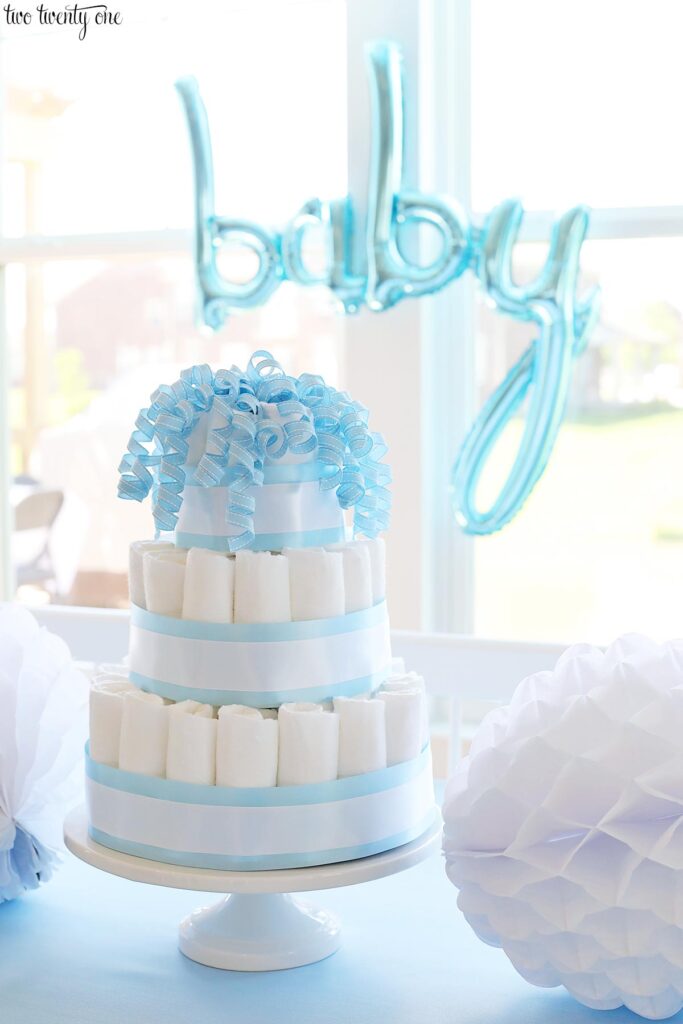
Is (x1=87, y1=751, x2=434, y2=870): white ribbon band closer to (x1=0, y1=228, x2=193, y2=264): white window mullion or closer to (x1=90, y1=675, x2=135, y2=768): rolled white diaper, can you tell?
(x1=90, y1=675, x2=135, y2=768): rolled white diaper

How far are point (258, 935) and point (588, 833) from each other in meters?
0.26

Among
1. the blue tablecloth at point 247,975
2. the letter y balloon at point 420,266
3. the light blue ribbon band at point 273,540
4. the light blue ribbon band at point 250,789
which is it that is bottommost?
the blue tablecloth at point 247,975

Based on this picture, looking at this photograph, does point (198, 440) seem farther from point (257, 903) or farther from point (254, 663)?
point (257, 903)

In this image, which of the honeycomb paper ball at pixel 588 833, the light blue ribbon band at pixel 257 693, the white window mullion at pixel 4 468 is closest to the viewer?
the honeycomb paper ball at pixel 588 833

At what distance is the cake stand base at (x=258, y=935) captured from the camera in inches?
33.2

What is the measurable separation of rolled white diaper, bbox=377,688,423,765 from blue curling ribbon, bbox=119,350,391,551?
0.15 m

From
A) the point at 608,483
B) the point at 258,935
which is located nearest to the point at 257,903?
the point at 258,935

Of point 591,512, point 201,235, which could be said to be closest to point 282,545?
point 201,235

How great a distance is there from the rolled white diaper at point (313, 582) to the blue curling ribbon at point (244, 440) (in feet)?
0.13

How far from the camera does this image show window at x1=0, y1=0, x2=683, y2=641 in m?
1.89

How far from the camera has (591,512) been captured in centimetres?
200

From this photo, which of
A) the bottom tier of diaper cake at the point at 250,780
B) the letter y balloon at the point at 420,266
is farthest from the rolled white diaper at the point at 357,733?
the letter y balloon at the point at 420,266

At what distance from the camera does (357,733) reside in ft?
2.69

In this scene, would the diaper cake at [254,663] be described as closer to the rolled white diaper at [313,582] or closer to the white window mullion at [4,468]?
the rolled white diaper at [313,582]
